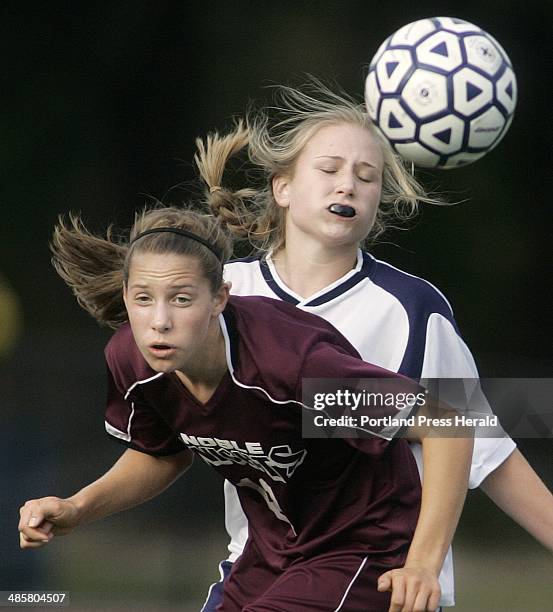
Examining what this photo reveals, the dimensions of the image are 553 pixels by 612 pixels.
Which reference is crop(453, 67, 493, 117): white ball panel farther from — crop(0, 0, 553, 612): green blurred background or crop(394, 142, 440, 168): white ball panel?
crop(0, 0, 553, 612): green blurred background

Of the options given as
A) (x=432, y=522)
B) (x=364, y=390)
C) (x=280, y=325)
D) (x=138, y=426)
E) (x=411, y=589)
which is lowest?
(x=411, y=589)

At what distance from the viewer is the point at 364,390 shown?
3109 mm

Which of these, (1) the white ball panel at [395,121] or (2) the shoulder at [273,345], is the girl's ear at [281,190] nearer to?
(1) the white ball panel at [395,121]

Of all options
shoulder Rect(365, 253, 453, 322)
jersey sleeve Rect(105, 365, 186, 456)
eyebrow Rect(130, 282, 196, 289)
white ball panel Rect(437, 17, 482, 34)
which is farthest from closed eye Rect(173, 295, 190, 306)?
white ball panel Rect(437, 17, 482, 34)

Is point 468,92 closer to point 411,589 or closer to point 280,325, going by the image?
point 280,325

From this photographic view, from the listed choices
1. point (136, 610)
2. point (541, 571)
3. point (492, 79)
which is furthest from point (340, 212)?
point (541, 571)

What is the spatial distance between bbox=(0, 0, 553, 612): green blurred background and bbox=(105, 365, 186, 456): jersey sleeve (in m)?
2.69

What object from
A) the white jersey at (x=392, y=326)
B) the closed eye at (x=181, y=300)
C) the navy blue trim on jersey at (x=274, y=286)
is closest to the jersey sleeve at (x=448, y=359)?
the white jersey at (x=392, y=326)

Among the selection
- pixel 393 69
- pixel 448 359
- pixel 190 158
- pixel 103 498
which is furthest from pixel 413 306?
pixel 190 158

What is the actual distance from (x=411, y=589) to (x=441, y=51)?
135cm

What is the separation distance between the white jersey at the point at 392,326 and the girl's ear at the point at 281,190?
25cm

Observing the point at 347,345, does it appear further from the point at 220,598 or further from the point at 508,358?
the point at 508,358

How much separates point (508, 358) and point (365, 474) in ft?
10.8

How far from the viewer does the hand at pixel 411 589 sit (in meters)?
2.85
